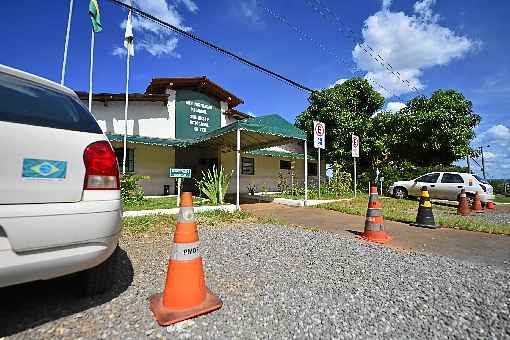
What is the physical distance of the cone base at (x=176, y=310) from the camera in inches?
76.9

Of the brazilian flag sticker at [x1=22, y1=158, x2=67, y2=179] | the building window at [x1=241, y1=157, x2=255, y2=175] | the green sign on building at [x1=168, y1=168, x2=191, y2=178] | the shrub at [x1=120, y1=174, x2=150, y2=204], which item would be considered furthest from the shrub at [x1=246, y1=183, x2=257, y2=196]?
the brazilian flag sticker at [x1=22, y1=158, x2=67, y2=179]

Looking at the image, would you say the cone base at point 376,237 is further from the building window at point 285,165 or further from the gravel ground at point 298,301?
the building window at point 285,165

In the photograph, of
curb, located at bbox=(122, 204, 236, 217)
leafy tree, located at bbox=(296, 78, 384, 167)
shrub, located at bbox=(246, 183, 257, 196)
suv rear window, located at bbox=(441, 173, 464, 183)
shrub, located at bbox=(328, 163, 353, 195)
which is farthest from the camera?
leafy tree, located at bbox=(296, 78, 384, 167)

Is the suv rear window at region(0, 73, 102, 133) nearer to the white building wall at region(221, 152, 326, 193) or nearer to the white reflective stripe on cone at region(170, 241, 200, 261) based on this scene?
the white reflective stripe on cone at region(170, 241, 200, 261)

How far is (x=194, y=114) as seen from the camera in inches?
585

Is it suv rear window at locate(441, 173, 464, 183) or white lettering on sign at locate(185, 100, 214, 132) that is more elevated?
white lettering on sign at locate(185, 100, 214, 132)

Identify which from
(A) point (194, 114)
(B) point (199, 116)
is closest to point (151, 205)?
(A) point (194, 114)

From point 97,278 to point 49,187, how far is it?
37.8 inches

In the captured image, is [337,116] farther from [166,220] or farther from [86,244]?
[86,244]

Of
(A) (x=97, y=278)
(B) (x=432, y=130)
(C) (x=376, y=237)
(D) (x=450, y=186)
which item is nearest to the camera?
(A) (x=97, y=278)

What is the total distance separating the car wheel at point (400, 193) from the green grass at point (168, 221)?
995cm

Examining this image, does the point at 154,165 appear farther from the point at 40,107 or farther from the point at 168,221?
the point at 40,107

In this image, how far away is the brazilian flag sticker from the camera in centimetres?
164

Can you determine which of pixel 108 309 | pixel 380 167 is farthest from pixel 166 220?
pixel 380 167
